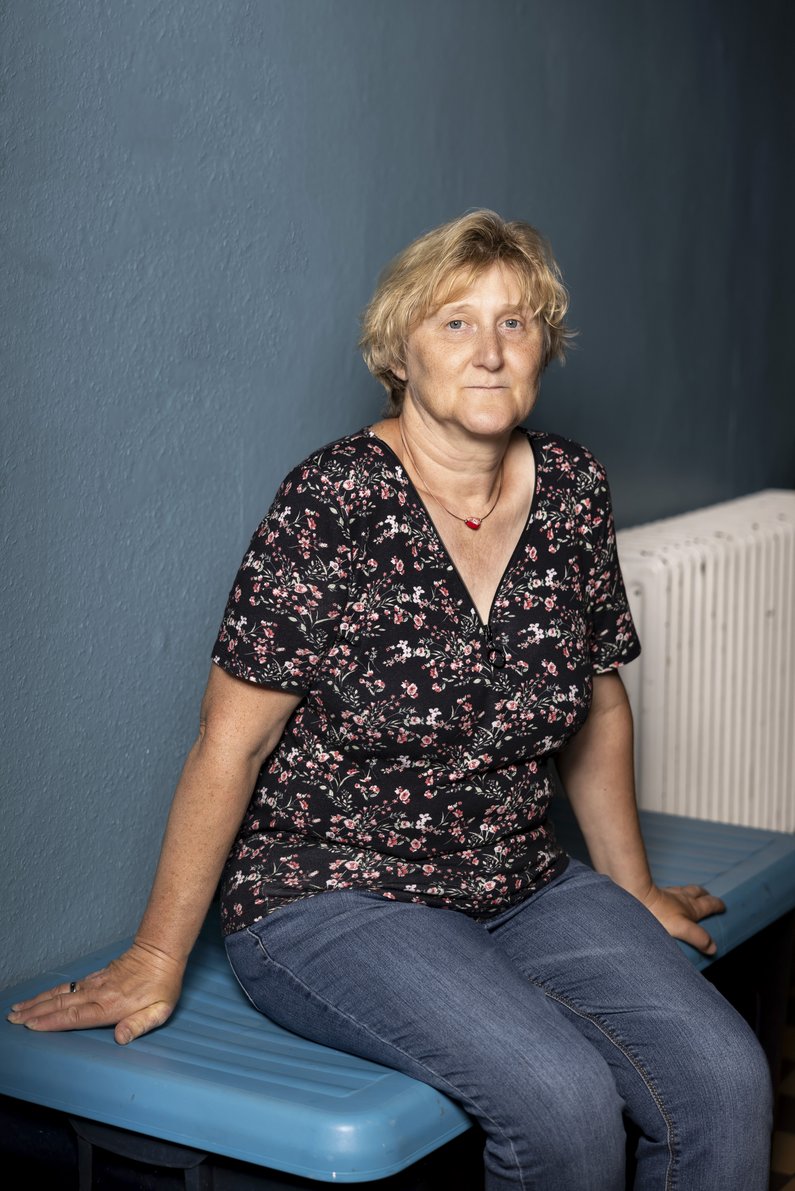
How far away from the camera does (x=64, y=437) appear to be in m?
2.10

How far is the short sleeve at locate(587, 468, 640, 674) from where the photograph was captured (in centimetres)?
231

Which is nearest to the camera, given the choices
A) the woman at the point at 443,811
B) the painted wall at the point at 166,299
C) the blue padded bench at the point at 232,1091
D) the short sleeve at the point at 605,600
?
the blue padded bench at the point at 232,1091

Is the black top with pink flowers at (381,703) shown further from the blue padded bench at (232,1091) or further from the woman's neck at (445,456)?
the blue padded bench at (232,1091)

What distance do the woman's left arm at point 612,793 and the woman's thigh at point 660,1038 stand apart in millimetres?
267

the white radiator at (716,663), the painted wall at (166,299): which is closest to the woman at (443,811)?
the painted wall at (166,299)

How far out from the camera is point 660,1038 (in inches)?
76.1

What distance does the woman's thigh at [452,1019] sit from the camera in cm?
176

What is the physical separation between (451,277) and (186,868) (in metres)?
0.84

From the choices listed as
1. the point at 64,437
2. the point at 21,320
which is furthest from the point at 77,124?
the point at 64,437

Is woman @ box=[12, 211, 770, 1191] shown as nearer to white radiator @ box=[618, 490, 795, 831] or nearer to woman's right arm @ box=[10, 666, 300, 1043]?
woman's right arm @ box=[10, 666, 300, 1043]

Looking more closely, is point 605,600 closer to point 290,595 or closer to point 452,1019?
point 290,595

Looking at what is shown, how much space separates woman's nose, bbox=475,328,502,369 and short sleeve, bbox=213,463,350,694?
0.28 m

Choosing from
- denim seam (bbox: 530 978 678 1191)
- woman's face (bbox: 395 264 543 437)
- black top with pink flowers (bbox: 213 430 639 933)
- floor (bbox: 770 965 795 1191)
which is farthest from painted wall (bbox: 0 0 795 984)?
floor (bbox: 770 965 795 1191)

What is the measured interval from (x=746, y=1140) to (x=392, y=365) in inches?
43.9
